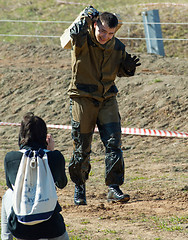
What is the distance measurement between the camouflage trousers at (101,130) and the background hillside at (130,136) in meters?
0.52

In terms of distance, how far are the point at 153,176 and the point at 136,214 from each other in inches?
95.4

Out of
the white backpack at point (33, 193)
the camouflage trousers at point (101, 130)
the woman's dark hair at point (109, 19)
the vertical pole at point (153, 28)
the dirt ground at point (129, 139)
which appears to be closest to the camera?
the white backpack at point (33, 193)

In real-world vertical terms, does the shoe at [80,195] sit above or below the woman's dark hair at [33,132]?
below

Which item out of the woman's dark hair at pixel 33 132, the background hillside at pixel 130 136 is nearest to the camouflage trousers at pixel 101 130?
the background hillside at pixel 130 136

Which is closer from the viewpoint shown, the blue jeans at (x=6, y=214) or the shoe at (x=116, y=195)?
the blue jeans at (x=6, y=214)

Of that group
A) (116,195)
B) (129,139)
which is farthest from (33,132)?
(129,139)

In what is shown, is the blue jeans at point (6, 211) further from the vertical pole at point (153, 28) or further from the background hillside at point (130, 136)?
the vertical pole at point (153, 28)

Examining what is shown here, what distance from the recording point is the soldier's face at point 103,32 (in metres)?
5.30

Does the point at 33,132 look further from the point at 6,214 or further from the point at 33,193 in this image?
the point at 6,214

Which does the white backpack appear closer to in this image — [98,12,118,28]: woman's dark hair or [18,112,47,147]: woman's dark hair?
[18,112,47,147]: woman's dark hair

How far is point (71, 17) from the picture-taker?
2503 centimetres

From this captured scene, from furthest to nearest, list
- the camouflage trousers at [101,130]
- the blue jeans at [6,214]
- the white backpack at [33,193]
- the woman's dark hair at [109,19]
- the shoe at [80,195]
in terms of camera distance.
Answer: the shoe at [80,195] < the camouflage trousers at [101,130] < the woman's dark hair at [109,19] < the blue jeans at [6,214] < the white backpack at [33,193]

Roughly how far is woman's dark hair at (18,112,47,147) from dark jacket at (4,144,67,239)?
0.05 metres

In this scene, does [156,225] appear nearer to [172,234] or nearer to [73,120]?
[172,234]
